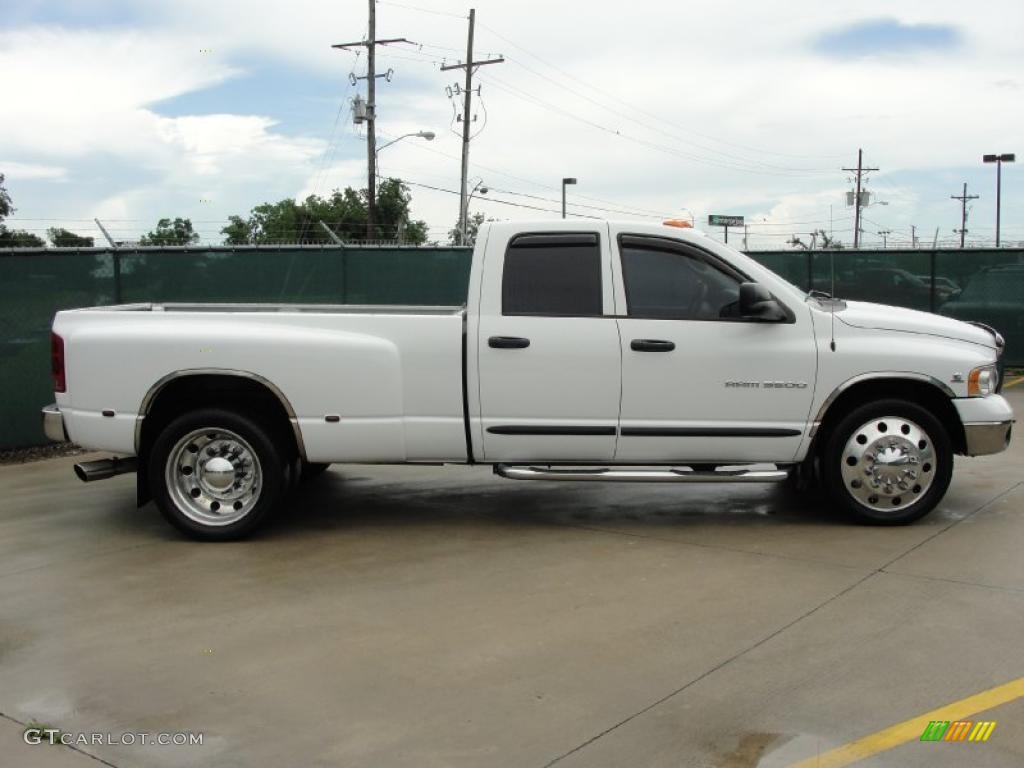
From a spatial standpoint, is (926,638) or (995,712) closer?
(995,712)

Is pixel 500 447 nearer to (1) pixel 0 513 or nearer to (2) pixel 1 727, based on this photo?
(2) pixel 1 727

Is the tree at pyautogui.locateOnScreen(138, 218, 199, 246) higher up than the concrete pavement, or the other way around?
the tree at pyautogui.locateOnScreen(138, 218, 199, 246)

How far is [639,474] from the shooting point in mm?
6500

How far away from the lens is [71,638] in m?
4.88

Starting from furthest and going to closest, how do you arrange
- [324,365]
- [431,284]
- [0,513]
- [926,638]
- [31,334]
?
[431,284] < [31,334] < [0,513] < [324,365] < [926,638]

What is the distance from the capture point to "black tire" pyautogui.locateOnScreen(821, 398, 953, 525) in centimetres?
654

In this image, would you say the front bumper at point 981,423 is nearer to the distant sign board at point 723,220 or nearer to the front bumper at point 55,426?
the front bumper at point 55,426

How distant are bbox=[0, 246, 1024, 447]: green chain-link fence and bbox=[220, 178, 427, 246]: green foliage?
134ft

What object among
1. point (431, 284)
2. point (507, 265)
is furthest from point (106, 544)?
point (431, 284)

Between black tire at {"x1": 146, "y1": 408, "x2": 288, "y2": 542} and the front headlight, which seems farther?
the front headlight

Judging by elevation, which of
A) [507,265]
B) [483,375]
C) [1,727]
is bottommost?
[1,727]

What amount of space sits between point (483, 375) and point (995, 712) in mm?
3471

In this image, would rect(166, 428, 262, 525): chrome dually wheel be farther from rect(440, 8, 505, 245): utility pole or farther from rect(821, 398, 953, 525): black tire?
rect(440, 8, 505, 245): utility pole
